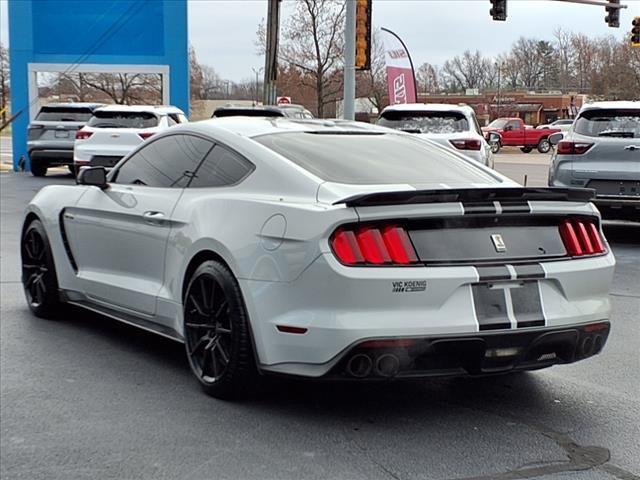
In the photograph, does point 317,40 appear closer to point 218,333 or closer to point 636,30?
point 636,30

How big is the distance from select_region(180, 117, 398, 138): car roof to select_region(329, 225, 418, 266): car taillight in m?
1.30

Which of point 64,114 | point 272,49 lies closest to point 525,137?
point 272,49

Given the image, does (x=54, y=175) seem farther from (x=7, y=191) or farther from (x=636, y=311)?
(x=636, y=311)

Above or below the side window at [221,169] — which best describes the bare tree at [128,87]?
above

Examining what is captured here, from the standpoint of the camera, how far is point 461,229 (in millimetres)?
4328

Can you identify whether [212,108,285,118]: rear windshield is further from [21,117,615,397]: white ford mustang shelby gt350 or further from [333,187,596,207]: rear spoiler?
[333,187,596,207]: rear spoiler

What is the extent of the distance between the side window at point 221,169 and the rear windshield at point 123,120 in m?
12.5

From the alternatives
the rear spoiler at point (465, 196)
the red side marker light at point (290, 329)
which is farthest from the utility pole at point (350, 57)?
the red side marker light at point (290, 329)

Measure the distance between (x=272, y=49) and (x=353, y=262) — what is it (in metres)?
21.9

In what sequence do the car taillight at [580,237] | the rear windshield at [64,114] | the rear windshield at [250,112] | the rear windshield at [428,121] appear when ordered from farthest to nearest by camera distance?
the rear windshield at [64,114], the rear windshield at [250,112], the rear windshield at [428,121], the car taillight at [580,237]

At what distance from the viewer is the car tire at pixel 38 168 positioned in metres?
21.7

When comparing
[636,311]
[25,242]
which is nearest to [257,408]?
[25,242]

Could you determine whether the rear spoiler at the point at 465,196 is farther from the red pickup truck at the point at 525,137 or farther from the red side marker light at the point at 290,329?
the red pickup truck at the point at 525,137

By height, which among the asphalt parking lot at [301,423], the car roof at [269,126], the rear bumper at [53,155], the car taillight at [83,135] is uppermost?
the car roof at [269,126]
